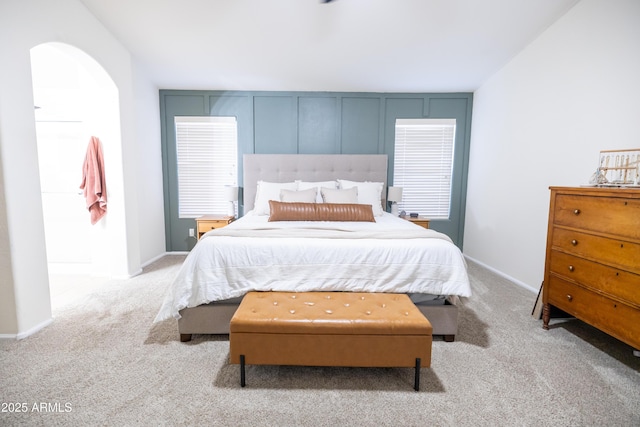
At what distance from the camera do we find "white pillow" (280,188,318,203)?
3.48m

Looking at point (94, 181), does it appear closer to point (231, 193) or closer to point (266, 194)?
point (231, 193)

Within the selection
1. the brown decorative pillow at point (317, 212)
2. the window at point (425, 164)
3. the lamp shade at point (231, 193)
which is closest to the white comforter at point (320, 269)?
the brown decorative pillow at point (317, 212)

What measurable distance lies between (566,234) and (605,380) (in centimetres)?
99

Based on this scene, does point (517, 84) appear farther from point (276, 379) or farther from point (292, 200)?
point (276, 379)

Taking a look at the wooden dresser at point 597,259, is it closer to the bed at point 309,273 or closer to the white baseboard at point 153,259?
the bed at point 309,273

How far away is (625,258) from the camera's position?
1799mm

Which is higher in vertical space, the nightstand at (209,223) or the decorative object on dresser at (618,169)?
the decorative object on dresser at (618,169)

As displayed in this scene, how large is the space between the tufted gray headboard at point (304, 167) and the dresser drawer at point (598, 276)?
255 centimetres

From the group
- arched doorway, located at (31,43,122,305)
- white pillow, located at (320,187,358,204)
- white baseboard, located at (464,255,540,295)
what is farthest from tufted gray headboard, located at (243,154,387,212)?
white baseboard, located at (464,255,540,295)

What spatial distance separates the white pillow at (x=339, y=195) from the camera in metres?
3.53

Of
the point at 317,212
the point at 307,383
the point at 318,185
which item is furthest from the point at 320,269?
the point at 318,185

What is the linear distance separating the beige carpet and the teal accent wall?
8.67 feet

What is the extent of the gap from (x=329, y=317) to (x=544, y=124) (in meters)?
3.17

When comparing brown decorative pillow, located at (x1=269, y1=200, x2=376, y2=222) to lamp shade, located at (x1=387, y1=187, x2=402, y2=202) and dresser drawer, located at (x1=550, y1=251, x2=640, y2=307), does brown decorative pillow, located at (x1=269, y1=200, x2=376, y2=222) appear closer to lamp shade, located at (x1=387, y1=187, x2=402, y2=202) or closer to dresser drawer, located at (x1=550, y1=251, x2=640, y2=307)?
lamp shade, located at (x1=387, y1=187, x2=402, y2=202)
